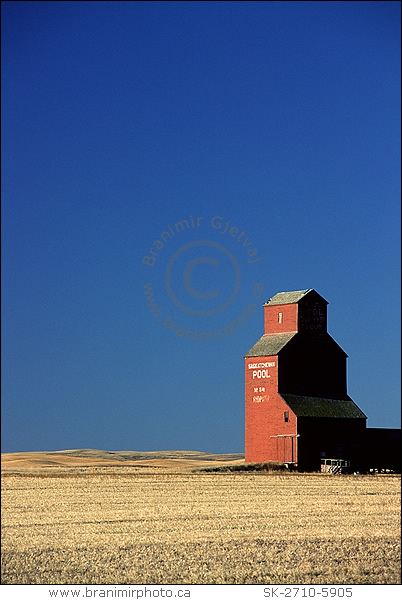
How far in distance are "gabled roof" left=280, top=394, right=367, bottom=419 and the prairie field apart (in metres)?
15.1

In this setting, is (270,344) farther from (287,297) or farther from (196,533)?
(196,533)

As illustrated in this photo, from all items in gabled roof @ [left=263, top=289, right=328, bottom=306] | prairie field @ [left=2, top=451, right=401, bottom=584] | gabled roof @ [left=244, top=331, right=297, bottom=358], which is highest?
gabled roof @ [left=263, top=289, right=328, bottom=306]

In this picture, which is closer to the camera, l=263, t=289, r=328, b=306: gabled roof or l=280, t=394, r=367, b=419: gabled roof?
l=280, t=394, r=367, b=419: gabled roof

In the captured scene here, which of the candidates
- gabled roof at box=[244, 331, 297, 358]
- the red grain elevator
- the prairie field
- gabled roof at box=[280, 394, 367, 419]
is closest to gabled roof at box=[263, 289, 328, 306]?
the red grain elevator

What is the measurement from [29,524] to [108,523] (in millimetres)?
2280

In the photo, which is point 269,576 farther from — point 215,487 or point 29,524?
point 215,487

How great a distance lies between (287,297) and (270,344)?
350 centimetres

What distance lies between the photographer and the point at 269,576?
18.0 m

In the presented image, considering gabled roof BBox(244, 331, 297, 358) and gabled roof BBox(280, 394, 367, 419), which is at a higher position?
gabled roof BBox(244, 331, 297, 358)

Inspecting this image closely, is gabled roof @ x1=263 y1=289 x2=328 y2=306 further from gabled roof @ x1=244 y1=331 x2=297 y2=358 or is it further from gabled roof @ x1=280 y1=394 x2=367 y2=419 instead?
gabled roof @ x1=280 y1=394 x2=367 y2=419

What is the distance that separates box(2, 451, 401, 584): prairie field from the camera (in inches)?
719

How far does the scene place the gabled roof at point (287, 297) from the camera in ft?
202

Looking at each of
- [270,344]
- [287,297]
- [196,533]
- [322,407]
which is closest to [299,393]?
[322,407]

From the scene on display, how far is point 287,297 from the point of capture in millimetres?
62656
